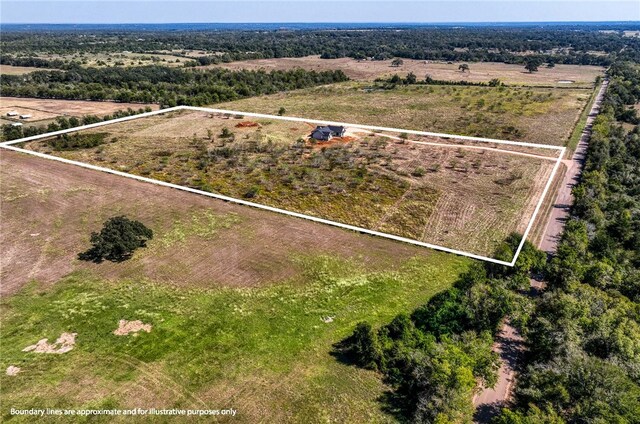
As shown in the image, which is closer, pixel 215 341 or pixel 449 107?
pixel 215 341

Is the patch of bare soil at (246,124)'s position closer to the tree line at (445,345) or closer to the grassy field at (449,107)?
the grassy field at (449,107)

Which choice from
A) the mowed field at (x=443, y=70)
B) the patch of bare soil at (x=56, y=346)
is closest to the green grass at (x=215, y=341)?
the patch of bare soil at (x=56, y=346)

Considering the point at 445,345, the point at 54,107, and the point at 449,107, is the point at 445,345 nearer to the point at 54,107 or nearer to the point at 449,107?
the point at 449,107

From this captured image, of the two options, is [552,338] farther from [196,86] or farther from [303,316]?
[196,86]

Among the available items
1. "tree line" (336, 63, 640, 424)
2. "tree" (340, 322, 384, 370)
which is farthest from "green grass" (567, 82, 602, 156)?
"tree" (340, 322, 384, 370)

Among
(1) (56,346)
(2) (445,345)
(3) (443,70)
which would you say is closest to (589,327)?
(2) (445,345)

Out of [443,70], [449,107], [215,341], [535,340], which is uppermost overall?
[443,70]
